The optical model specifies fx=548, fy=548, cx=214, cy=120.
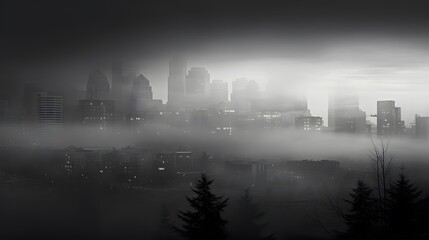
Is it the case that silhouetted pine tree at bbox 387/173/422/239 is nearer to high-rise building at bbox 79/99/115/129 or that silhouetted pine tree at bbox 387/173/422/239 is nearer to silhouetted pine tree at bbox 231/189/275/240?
silhouetted pine tree at bbox 231/189/275/240

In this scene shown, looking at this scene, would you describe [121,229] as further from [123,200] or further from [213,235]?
[213,235]

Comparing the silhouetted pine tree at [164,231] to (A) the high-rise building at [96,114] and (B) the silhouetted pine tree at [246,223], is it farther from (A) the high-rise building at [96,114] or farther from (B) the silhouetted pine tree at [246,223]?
(A) the high-rise building at [96,114]

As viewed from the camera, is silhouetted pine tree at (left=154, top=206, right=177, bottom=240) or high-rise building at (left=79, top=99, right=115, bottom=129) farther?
high-rise building at (left=79, top=99, right=115, bottom=129)

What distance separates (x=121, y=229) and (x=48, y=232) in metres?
7.73

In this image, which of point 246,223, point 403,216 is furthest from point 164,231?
point 403,216

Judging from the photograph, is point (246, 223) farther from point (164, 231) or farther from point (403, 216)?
point (403, 216)

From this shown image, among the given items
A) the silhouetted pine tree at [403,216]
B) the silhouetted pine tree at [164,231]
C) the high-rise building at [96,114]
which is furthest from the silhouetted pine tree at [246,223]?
the high-rise building at [96,114]

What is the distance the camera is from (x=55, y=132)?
87.4 m

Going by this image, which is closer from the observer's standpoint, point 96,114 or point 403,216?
point 403,216

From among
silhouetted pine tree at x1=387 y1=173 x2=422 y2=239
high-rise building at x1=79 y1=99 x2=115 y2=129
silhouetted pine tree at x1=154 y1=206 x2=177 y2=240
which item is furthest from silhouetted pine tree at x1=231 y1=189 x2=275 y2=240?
high-rise building at x1=79 y1=99 x2=115 y2=129

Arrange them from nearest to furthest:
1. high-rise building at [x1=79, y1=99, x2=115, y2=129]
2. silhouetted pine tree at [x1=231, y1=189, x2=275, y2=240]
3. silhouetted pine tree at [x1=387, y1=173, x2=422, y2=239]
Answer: silhouetted pine tree at [x1=387, y1=173, x2=422, y2=239] < silhouetted pine tree at [x1=231, y1=189, x2=275, y2=240] < high-rise building at [x1=79, y1=99, x2=115, y2=129]

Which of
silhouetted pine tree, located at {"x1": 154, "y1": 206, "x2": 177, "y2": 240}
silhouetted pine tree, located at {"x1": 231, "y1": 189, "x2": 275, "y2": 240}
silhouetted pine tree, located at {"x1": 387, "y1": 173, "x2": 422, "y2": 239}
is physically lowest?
silhouetted pine tree, located at {"x1": 154, "y1": 206, "x2": 177, "y2": 240}

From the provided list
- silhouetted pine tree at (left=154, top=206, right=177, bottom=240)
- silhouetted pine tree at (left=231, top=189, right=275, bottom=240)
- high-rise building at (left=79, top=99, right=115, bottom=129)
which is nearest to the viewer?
silhouetted pine tree at (left=231, top=189, right=275, bottom=240)

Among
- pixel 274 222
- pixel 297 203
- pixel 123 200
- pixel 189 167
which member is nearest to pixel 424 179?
pixel 297 203
